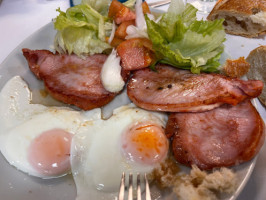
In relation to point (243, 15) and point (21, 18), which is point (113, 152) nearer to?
point (243, 15)

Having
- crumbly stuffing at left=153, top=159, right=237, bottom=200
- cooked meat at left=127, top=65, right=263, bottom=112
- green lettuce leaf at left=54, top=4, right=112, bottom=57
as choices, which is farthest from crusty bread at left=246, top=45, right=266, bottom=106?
green lettuce leaf at left=54, top=4, right=112, bottom=57

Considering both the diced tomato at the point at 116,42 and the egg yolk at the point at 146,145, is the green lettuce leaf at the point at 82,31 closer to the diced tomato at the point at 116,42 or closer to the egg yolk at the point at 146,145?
the diced tomato at the point at 116,42

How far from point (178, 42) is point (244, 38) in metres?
1.32

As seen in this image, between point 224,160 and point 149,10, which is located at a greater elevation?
point 149,10

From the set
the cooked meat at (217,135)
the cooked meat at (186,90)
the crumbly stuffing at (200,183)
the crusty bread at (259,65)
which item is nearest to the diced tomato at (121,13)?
the cooked meat at (186,90)

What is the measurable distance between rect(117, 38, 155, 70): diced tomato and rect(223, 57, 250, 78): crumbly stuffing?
2.23 feet

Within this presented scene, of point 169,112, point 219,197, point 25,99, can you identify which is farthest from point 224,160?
point 25,99

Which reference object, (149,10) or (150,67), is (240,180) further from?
(149,10)

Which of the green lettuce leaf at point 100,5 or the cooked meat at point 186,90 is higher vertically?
the green lettuce leaf at point 100,5

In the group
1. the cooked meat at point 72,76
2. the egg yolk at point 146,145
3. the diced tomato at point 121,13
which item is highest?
the diced tomato at point 121,13

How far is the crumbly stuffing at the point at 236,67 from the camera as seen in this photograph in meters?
2.26

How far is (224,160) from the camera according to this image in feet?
5.87

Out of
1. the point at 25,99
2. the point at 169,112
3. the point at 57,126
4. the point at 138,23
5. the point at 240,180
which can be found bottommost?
the point at 240,180

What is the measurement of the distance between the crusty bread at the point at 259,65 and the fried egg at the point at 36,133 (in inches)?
65.6
